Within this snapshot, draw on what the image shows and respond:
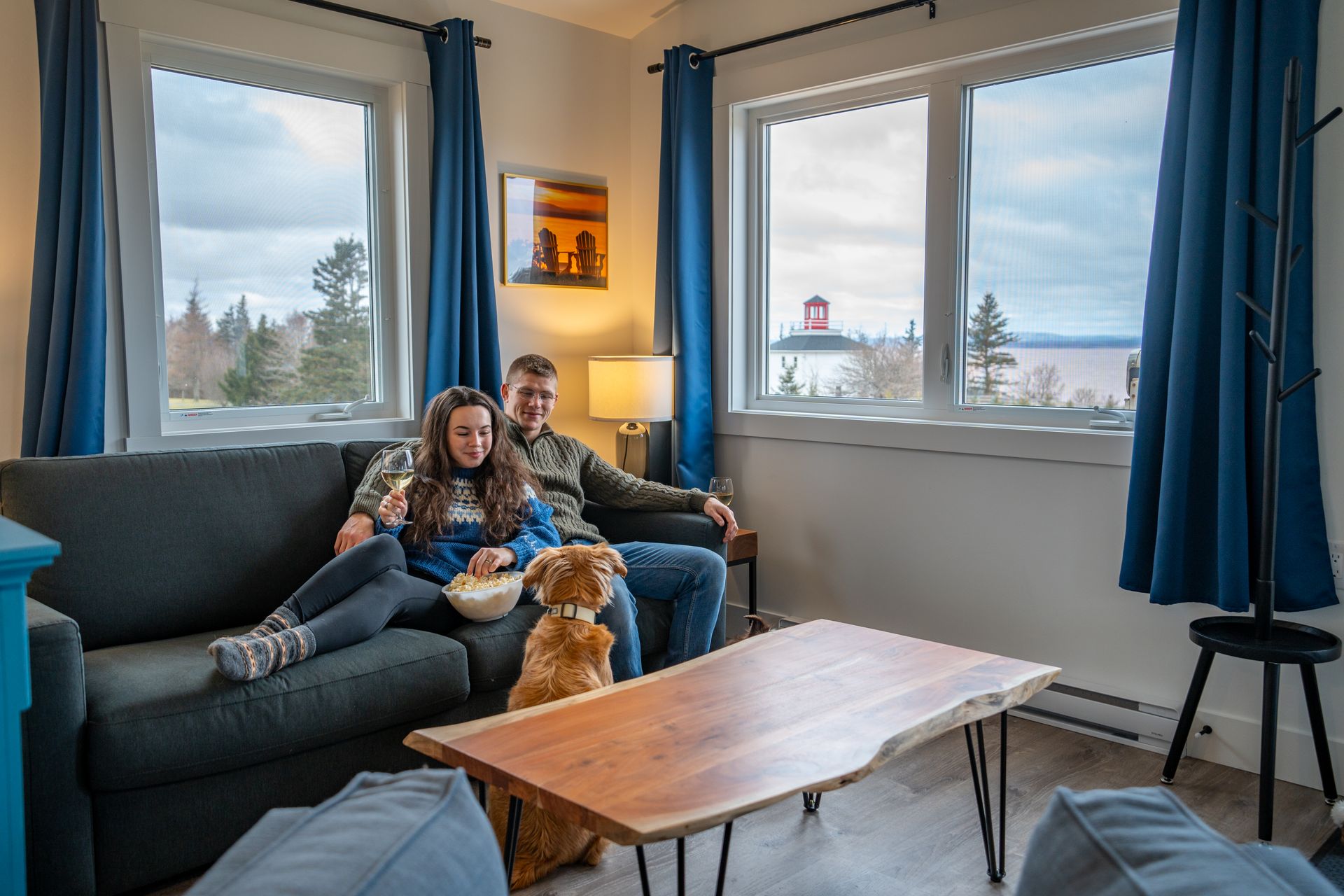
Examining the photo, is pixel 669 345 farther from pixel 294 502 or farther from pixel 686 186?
pixel 294 502

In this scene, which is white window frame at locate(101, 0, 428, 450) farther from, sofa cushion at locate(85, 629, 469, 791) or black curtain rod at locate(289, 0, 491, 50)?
sofa cushion at locate(85, 629, 469, 791)

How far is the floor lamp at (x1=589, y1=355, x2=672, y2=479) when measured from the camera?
388cm

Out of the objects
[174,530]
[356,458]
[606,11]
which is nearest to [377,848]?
[174,530]

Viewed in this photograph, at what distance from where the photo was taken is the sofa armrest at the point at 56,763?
198 centimetres

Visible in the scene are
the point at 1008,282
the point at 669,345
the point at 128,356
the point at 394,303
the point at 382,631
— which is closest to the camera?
the point at 382,631

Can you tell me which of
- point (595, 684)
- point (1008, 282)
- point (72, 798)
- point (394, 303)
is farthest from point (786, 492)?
point (72, 798)

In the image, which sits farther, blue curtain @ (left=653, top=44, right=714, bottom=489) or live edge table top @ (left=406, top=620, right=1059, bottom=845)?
blue curtain @ (left=653, top=44, right=714, bottom=489)

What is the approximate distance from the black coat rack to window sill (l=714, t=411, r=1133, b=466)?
0.51m

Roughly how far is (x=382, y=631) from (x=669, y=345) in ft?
6.22

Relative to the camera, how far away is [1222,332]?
2.67 metres

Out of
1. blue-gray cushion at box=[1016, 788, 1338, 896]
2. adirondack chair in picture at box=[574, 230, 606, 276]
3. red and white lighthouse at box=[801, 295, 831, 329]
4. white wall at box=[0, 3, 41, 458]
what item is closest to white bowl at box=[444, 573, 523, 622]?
white wall at box=[0, 3, 41, 458]

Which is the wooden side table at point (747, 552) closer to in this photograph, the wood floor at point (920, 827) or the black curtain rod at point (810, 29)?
the wood floor at point (920, 827)

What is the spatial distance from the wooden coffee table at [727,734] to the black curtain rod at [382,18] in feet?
8.11

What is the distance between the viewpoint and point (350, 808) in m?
0.68
